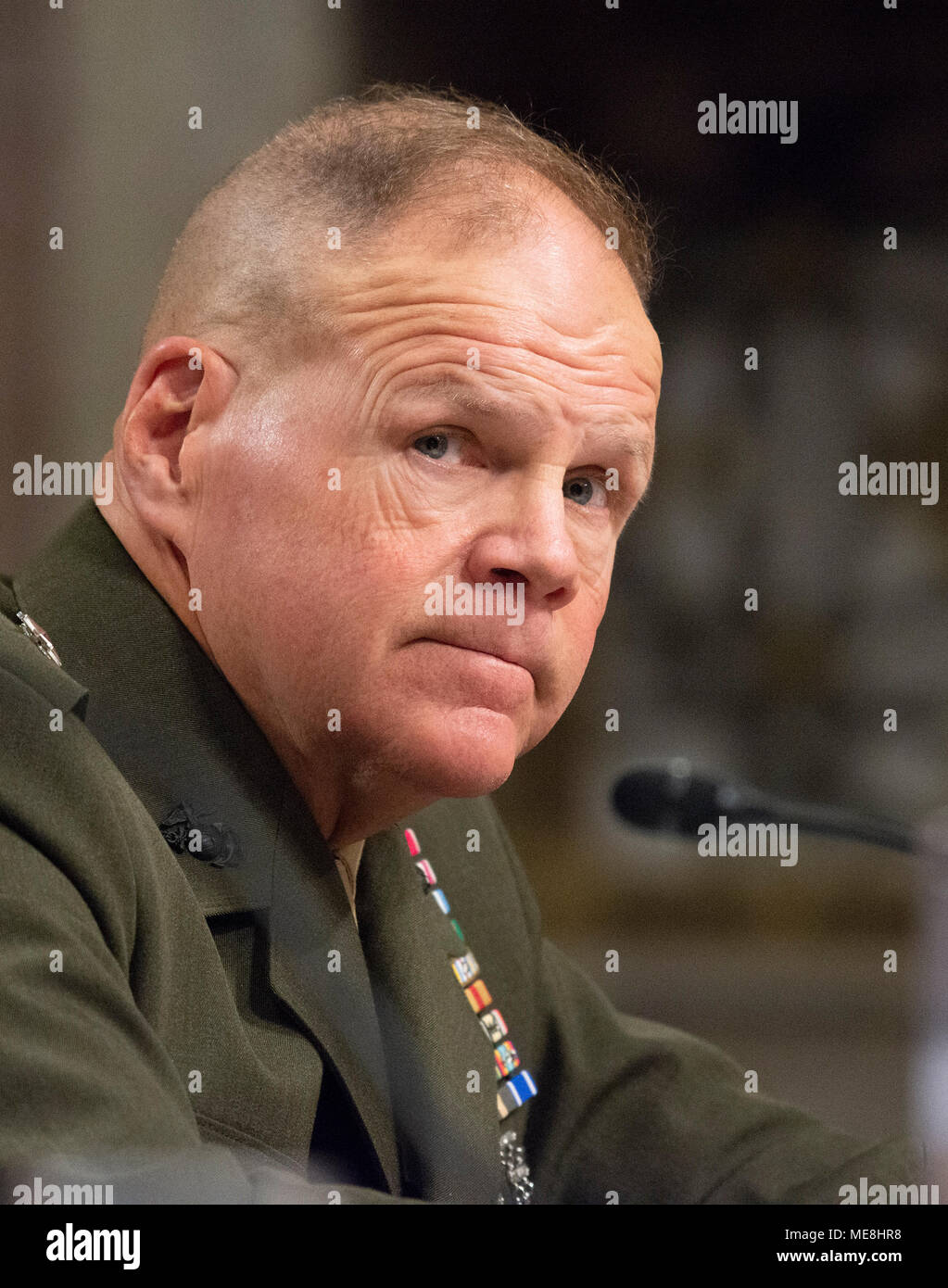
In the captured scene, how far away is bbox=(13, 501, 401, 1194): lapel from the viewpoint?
1.00 metres

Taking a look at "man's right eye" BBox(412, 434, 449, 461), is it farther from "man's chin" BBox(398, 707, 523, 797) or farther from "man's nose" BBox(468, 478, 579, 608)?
"man's chin" BBox(398, 707, 523, 797)

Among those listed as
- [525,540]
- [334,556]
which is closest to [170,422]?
[334,556]

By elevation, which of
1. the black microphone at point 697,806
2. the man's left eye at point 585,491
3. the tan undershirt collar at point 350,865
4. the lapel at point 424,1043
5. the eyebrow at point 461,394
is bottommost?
the lapel at point 424,1043

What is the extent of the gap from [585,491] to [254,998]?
47cm

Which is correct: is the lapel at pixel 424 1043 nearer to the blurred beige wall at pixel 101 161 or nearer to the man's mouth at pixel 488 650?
the man's mouth at pixel 488 650

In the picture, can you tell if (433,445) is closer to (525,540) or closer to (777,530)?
(525,540)

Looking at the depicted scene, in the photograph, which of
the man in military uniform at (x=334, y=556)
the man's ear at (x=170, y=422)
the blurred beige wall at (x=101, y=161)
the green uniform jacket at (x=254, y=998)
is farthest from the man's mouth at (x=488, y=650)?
the blurred beige wall at (x=101, y=161)

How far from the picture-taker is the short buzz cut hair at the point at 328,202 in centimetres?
103

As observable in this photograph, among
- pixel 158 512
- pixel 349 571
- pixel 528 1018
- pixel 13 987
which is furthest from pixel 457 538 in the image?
pixel 528 1018

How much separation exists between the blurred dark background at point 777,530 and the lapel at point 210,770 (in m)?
0.36

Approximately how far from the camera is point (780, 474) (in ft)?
4.30

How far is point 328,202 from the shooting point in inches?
41.0

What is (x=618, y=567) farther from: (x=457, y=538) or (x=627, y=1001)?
(x=627, y=1001)

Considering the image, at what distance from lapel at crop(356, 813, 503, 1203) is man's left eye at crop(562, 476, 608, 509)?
364 mm
